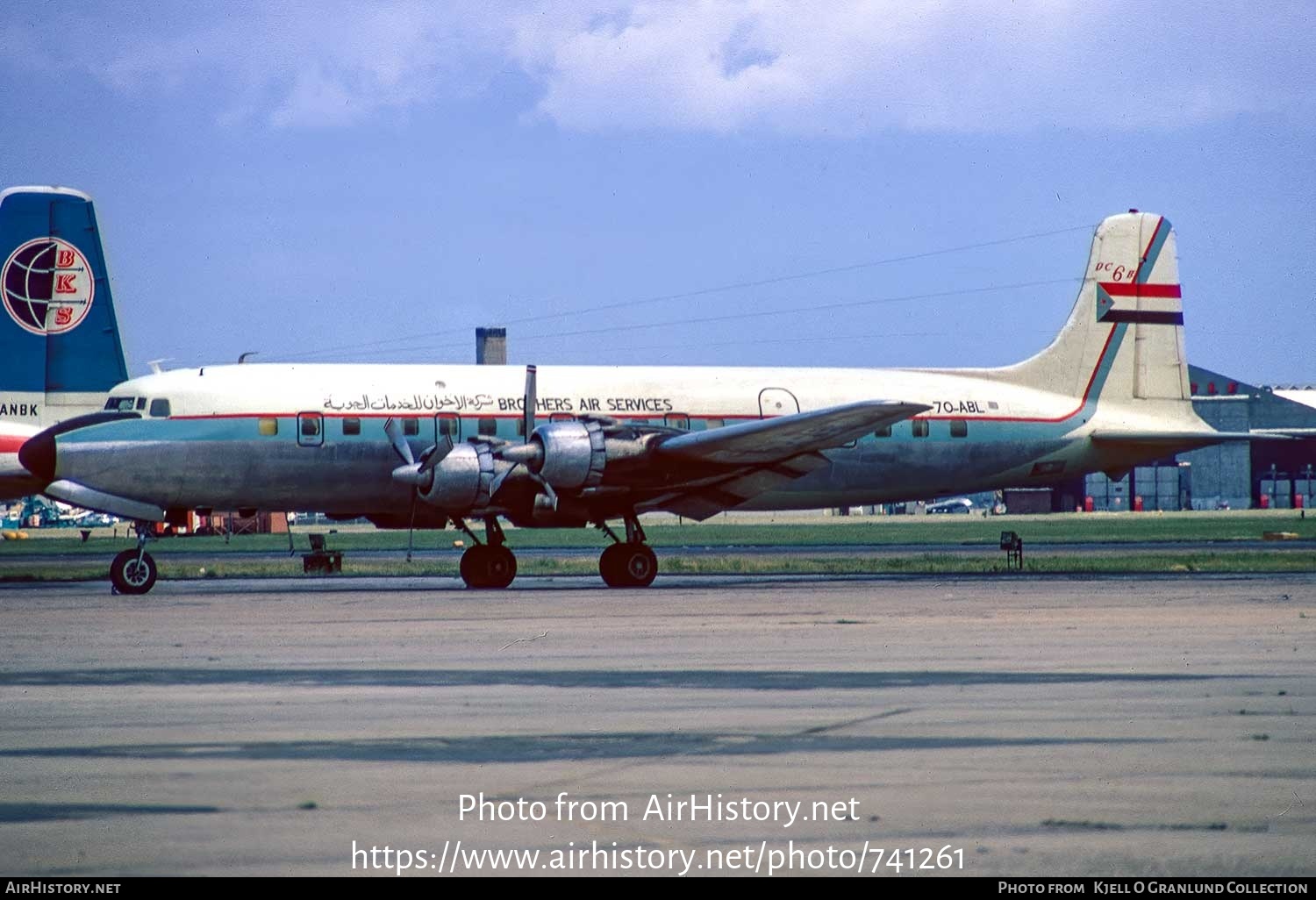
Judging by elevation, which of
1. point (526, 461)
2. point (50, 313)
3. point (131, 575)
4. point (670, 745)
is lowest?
point (670, 745)

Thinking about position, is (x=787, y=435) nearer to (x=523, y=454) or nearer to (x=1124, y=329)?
(x=523, y=454)

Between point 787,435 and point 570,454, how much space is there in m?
3.94

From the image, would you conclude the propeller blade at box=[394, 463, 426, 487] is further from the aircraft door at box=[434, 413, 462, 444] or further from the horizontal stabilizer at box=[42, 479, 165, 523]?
the horizontal stabilizer at box=[42, 479, 165, 523]

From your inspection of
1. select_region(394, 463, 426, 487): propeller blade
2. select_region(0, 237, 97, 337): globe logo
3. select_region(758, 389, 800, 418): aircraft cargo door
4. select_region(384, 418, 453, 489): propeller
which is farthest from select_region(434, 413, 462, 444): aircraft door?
select_region(0, 237, 97, 337): globe logo

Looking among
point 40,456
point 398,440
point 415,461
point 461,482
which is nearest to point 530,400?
point 415,461

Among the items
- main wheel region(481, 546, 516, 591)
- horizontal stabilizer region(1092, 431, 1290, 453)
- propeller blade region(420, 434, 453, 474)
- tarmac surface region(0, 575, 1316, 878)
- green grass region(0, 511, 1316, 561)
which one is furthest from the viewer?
green grass region(0, 511, 1316, 561)

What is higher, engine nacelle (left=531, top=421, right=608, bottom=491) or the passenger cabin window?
the passenger cabin window

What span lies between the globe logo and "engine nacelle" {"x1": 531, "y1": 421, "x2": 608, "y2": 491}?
14113mm

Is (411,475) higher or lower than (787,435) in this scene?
lower

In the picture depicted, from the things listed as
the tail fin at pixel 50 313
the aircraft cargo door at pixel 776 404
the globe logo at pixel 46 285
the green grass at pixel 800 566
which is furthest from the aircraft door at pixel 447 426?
the globe logo at pixel 46 285

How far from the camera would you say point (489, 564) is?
29.1 meters

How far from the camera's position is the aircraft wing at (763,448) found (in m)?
27.8

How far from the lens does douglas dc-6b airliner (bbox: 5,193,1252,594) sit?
91.5ft
